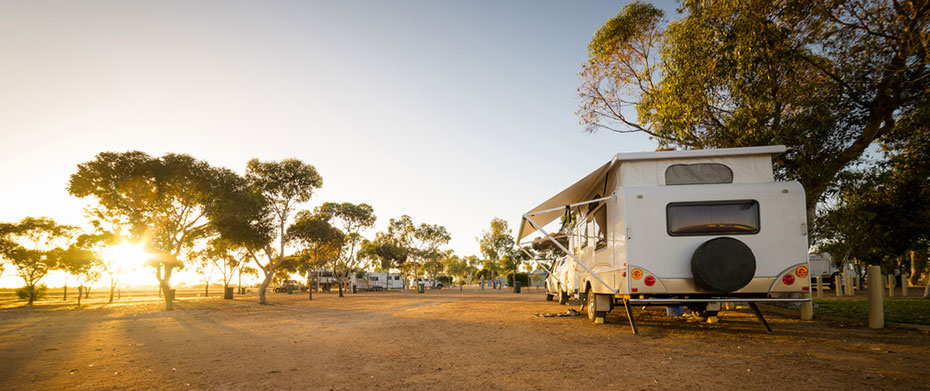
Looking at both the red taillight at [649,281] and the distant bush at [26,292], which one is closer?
the red taillight at [649,281]

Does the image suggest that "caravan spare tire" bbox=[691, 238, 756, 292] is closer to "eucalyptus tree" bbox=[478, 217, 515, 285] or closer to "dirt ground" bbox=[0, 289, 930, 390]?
"dirt ground" bbox=[0, 289, 930, 390]

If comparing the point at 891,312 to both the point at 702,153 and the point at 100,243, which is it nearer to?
the point at 702,153

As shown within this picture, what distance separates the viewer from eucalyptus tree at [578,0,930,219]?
821 centimetres

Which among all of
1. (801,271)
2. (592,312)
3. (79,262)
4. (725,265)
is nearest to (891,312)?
(801,271)

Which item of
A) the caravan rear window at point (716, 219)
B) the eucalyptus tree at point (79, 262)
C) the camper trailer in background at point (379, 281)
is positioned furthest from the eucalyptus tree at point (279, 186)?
the camper trailer in background at point (379, 281)

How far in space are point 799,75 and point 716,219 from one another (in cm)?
530

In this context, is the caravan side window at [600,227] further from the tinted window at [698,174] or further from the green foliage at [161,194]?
the green foliage at [161,194]

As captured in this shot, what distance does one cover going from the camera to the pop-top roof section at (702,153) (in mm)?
7072

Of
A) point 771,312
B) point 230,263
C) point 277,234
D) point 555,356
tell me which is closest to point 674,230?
point 555,356

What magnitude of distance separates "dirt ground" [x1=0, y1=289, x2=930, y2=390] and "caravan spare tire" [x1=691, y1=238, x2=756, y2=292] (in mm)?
881

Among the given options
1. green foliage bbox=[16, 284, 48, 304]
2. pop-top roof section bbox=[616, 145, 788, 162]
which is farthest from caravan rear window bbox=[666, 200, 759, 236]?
green foliage bbox=[16, 284, 48, 304]

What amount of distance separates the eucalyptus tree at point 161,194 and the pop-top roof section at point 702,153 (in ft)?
60.9

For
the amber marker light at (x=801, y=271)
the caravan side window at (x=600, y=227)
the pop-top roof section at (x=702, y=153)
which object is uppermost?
the pop-top roof section at (x=702, y=153)

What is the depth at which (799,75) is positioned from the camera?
31.2 ft
